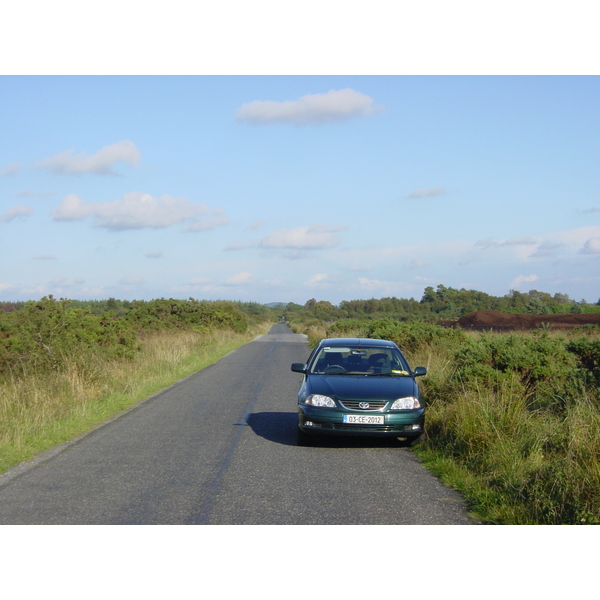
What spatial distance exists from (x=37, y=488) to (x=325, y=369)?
4.92 meters

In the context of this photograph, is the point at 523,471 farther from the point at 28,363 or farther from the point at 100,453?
the point at 28,363

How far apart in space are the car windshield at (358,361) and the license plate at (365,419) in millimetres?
1342

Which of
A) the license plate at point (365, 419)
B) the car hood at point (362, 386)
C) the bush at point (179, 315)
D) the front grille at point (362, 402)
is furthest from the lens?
the bush at point (179, 315)

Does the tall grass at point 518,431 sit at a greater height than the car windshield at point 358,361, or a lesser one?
lesser

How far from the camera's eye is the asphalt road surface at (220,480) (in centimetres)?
568

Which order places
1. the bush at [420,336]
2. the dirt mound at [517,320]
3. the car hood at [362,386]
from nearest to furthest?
the car hood at [362,386] < the bush at [420,336] < the dirt mound at [517,320]

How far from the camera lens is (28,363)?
1395 cm

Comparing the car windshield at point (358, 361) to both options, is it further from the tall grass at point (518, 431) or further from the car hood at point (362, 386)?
the tall grass at point (518, 431)

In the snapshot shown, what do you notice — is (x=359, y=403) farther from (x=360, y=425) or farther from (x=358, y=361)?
(x=358, y=361)

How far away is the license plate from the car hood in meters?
0.27

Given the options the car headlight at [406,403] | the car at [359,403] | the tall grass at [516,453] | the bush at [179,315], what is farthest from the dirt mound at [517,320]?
the car headlight at [406,403]

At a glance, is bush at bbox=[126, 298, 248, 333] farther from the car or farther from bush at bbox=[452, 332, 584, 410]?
the car

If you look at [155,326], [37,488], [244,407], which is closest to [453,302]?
[155,326]

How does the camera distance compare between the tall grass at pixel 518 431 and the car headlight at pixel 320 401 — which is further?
the car headlight at pixel 320 401
